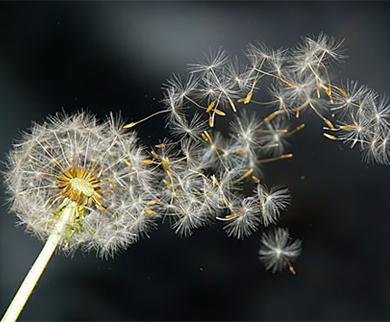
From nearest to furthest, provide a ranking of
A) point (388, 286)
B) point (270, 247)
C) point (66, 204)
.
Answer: point (66, 204) < point (270, 247) < point (388, 286)

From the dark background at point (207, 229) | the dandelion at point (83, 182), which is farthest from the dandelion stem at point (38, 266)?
the dark background at point (207, 229)

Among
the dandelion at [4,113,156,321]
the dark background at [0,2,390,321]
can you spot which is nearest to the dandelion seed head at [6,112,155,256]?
the dandelion at [4,113,156,321]

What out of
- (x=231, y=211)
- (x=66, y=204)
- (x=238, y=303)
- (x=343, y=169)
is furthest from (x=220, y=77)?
(x=238, y=303)

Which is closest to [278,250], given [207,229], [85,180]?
[207,229]

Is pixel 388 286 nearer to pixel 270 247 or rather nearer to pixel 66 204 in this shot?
pixel 270 247

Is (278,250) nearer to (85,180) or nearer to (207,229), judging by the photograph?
(207,229)
